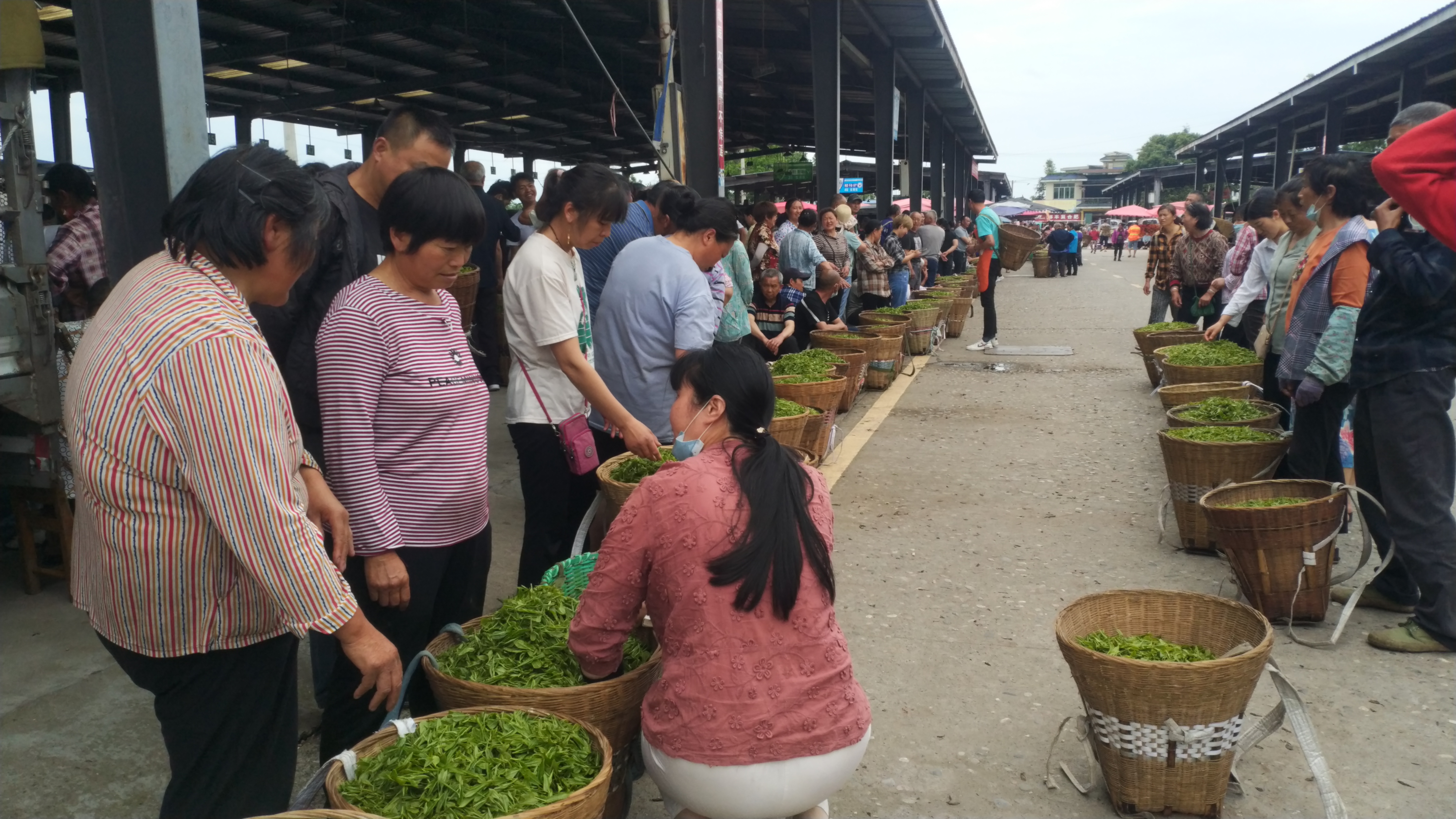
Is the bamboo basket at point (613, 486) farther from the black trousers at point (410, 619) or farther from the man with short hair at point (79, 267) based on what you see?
the man with short hair at point (79, 267)

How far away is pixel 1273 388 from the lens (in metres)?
6.79

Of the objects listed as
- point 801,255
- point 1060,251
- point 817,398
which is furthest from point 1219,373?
point 1060,251

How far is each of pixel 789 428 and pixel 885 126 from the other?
1259cm

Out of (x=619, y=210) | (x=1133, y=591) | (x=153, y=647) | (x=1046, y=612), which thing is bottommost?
(x=1046, y=612)

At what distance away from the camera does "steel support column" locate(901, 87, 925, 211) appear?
21.0 metres

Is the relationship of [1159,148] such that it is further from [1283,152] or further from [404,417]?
[404,417]

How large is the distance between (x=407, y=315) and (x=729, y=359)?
2.94 feet

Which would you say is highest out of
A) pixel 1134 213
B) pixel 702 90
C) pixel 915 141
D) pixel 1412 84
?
pixel 1412 84

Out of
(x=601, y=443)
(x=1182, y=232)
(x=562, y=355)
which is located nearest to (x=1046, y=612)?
(x=601, y=443)

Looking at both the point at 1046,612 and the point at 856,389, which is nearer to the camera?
the point at 1046,612

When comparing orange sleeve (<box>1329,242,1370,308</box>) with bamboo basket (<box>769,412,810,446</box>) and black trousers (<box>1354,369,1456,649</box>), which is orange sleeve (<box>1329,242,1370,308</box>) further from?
bamboo basket (<box>769,412,810,446</box>)

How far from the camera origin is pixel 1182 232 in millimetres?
11008

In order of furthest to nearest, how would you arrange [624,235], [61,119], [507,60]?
[507,60] → [61,119] → [624,235]

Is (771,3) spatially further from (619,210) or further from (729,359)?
(729,359)
